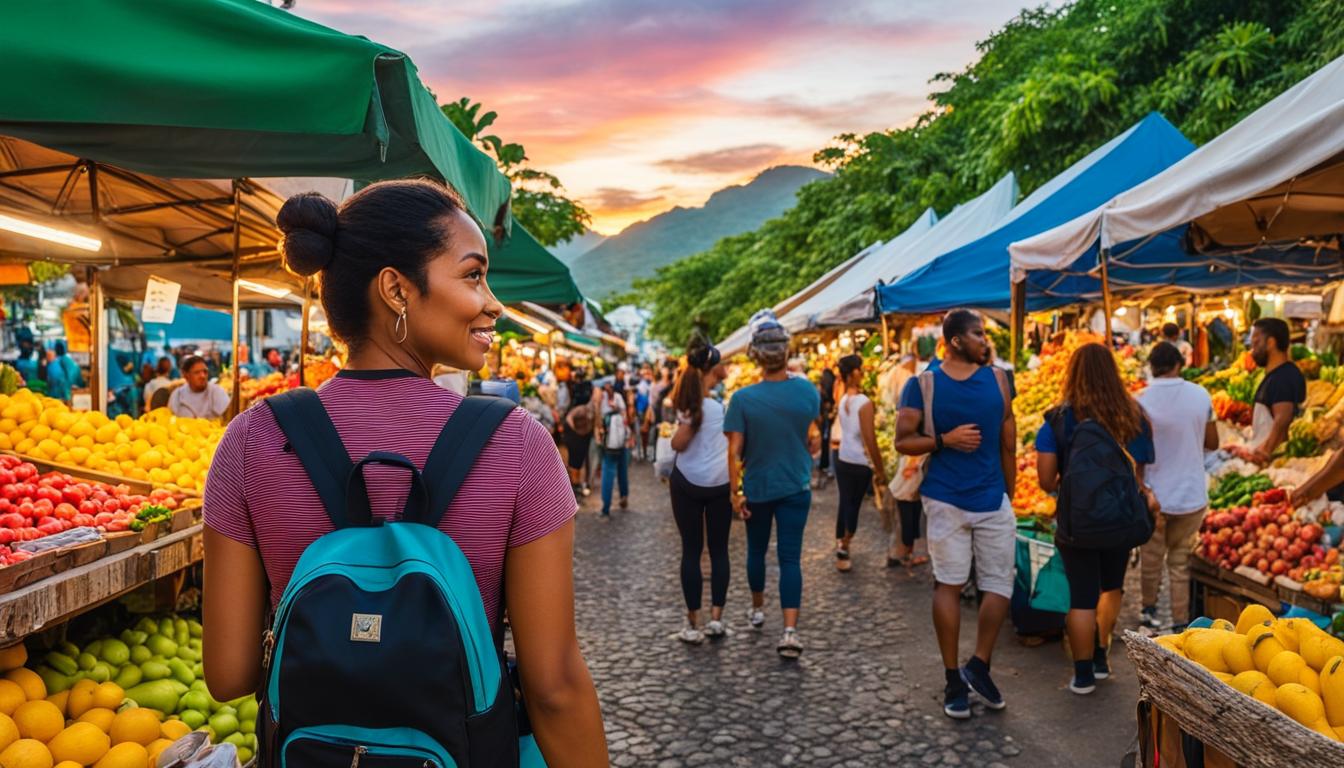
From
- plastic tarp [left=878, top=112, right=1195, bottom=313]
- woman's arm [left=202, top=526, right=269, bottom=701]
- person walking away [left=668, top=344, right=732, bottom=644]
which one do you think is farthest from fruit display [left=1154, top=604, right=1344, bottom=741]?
plastic tarp [left=878, top=112, right=1195, bottom=313]

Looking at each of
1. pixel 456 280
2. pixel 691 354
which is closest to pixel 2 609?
pixel 456 280

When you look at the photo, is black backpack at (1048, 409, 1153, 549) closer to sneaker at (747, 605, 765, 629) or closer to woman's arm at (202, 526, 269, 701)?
sneaker at (747, 605, 765, 629)

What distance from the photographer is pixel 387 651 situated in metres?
1.39

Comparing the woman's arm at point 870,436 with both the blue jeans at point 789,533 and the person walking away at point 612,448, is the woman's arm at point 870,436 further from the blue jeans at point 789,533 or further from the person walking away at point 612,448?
the person walking away at point 612,448

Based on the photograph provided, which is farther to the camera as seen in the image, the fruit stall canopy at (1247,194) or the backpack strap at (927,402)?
the backpack strap at (927,402)

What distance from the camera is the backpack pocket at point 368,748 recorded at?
1429 mm

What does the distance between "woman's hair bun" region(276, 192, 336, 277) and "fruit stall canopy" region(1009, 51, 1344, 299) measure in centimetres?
398

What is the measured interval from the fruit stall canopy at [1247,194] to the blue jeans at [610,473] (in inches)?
236

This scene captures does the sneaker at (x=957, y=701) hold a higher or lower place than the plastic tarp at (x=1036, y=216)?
lower

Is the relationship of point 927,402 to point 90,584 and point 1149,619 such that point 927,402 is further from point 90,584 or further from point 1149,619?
point 90,584

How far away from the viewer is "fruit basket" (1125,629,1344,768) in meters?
1.99

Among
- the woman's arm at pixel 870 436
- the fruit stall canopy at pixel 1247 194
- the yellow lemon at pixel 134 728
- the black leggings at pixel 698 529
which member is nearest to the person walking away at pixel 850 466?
the woman's arm at pixel 870 436

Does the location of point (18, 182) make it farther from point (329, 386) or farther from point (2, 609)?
point (329, 386)

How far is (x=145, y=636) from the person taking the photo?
3924 mm
